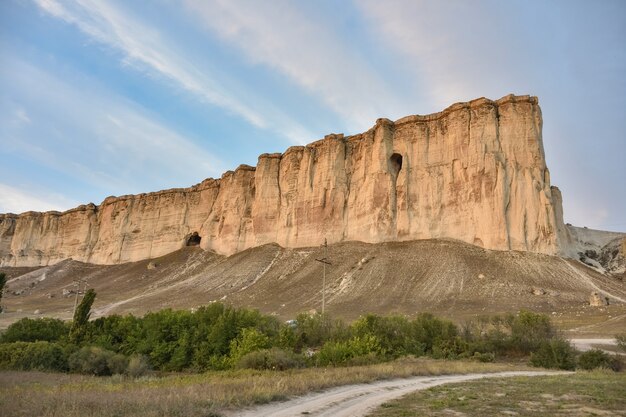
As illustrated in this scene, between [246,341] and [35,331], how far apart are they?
16.8 m

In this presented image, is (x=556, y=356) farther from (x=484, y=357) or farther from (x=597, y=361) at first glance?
(x=484, y=357)

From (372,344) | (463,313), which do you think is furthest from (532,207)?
(372,344)

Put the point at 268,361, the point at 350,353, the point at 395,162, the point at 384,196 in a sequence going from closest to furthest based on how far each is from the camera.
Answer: the point at 268,361, the point at 350,353, the point at 384,196, the point at 395,162

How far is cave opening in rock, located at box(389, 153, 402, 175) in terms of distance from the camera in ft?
205

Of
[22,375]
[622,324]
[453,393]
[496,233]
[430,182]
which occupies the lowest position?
[22,375]

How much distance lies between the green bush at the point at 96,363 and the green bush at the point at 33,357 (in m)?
0.61

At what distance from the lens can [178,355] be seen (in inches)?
995

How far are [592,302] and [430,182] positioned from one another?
24.7m

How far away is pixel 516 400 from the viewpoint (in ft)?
34.8

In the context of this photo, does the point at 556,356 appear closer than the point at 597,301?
Yes

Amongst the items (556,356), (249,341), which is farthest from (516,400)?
(556,356)

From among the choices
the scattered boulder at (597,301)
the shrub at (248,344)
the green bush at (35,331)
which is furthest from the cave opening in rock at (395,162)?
the shrub at (248,344)

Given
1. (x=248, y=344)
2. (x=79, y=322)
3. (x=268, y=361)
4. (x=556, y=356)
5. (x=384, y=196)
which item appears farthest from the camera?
(x=384, y=196)

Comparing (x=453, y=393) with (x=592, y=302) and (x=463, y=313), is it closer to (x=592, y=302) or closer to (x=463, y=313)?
(x=463, y=313)
